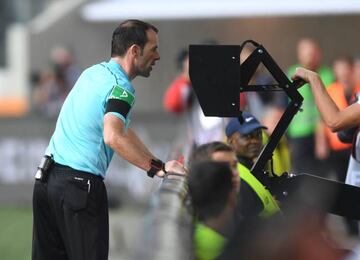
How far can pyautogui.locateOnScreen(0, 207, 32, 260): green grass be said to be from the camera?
37.1ft

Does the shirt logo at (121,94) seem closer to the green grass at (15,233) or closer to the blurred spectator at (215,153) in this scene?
the blurred spectator at (215,153)

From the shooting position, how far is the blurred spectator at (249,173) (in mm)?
5855

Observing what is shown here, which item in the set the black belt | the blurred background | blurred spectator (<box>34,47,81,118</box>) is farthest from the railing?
blurred spectator (<box>34,47,81,118</box>)

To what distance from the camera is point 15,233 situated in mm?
12844

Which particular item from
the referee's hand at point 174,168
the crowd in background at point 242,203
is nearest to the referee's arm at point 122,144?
the referee's hand at point 174,168

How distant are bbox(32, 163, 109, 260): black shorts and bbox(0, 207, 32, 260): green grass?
14.7ft

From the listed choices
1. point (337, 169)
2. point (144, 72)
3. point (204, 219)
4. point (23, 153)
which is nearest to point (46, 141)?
point (23, 153)

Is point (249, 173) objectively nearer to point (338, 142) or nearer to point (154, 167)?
point (154, 167)

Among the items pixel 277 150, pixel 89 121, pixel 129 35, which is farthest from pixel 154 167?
pixel 277 150

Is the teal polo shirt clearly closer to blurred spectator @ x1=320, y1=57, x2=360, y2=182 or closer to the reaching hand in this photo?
the reaching hand

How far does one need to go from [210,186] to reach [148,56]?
5.98 ft

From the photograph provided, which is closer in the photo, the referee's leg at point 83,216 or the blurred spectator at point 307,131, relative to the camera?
the referee's leg at point 83,216

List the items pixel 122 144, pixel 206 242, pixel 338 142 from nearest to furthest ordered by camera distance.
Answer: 1. pixel 206 242
2. pixel 122 144
3. pixel 338 142

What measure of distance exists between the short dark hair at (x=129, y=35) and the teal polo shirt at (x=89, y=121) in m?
0.11
